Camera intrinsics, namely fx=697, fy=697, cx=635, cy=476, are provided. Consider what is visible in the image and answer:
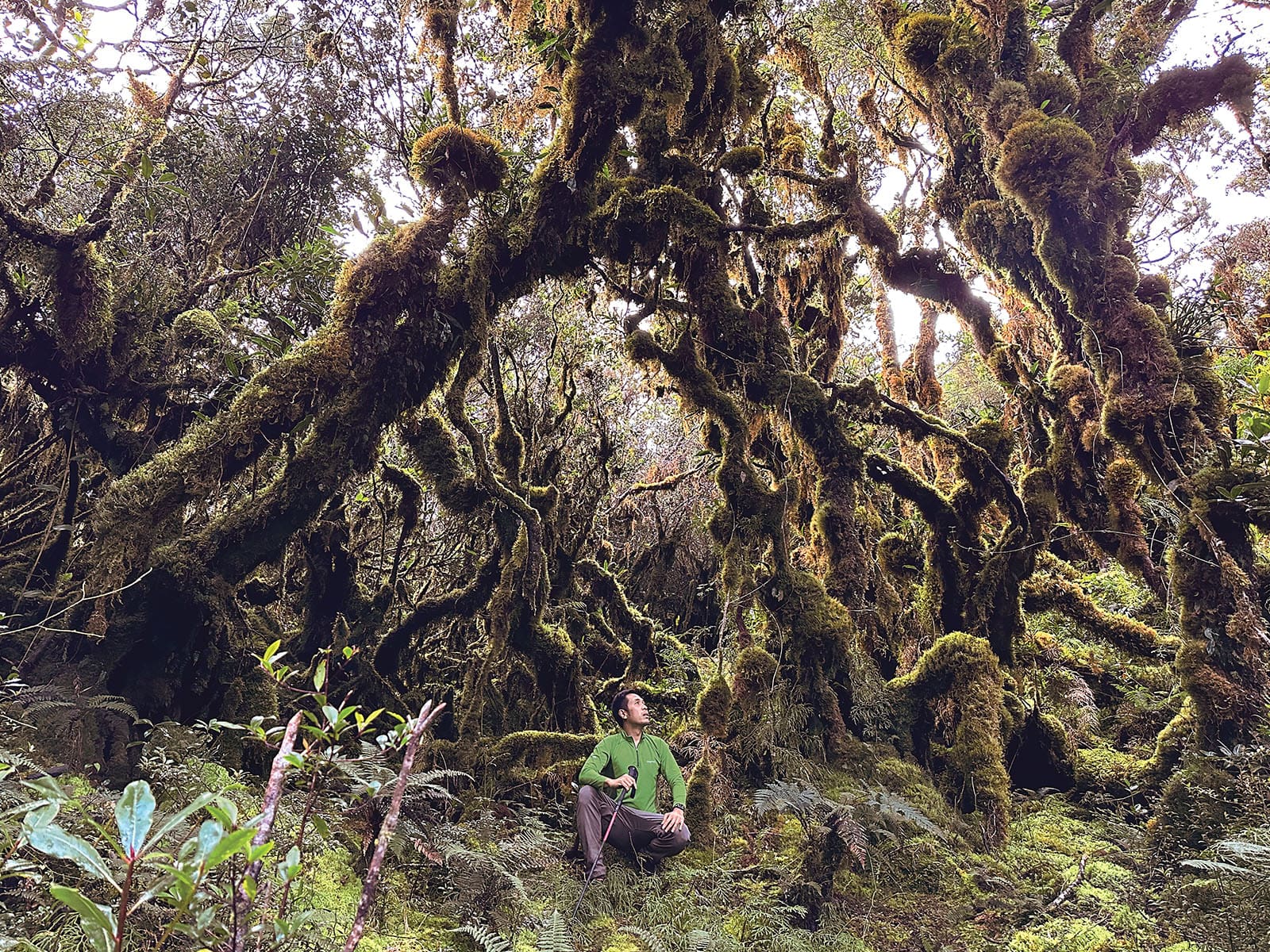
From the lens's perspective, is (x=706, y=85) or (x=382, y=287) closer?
(x=382, y=287)

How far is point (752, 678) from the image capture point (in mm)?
6426

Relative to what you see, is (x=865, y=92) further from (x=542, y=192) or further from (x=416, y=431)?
(x=416, y=431)

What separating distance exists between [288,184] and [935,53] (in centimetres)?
740

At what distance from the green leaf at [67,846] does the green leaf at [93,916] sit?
40mm

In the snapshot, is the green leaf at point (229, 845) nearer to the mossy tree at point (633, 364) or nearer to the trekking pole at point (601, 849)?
the trekking pole at point (601, 849)

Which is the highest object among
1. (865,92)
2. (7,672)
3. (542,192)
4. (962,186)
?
(865,92)

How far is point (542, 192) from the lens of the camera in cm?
609

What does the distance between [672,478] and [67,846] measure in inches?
Answer: 336

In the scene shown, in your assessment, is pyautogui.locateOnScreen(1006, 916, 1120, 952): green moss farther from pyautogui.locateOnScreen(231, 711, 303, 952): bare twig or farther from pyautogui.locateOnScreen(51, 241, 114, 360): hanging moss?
pyautogui.locateOnScreen(51, 241, 114, 360): hanging moss

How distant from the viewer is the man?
5.03m

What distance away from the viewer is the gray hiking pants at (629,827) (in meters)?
5.07

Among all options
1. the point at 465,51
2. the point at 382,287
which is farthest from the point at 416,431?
the point at 465,51

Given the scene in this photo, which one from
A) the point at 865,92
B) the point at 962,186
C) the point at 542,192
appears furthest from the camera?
the point at 865,92

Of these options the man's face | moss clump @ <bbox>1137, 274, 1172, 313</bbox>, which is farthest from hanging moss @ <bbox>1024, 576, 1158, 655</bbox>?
the man's face
